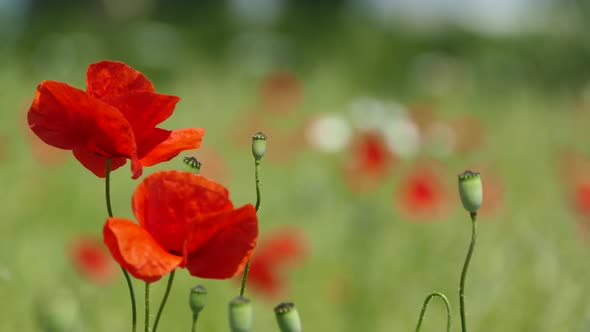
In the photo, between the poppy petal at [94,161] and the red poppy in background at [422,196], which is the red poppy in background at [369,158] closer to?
the red poppy in background at [422,196]

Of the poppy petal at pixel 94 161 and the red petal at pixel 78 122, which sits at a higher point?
the red petal at pixel 78 122

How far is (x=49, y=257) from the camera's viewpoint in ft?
9.22

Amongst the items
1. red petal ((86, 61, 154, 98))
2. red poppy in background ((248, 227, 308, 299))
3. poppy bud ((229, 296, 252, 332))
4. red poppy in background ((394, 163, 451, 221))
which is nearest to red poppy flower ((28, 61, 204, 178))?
red petal ((86, 61, 154, 98))

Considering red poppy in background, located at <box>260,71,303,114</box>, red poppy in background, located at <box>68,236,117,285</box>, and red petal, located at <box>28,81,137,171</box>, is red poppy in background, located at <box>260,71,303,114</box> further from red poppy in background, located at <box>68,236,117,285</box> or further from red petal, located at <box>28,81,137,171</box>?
red petal, located at <box>28,81,137,171</box>

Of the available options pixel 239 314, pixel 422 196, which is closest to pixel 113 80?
Answer: pixel 239 314

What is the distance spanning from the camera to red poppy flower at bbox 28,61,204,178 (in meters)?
0.87

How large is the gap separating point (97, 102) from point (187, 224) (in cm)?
15

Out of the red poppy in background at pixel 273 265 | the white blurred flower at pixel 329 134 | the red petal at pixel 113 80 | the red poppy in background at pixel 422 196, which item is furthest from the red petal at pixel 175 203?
the white blurred flower at pixel 329 134

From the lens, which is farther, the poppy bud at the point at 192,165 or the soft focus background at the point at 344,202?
the soft focus background at the point at 344,202

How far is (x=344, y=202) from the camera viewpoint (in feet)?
12.2

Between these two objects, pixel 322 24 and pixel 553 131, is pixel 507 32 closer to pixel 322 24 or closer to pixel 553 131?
pixel 322 24

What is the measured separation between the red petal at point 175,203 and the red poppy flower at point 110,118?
3 centimetres

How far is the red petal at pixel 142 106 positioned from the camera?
88 centimetres

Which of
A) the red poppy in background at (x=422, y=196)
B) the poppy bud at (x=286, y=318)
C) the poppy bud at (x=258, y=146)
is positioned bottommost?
the red poppy in background at (x=422, y=196)
